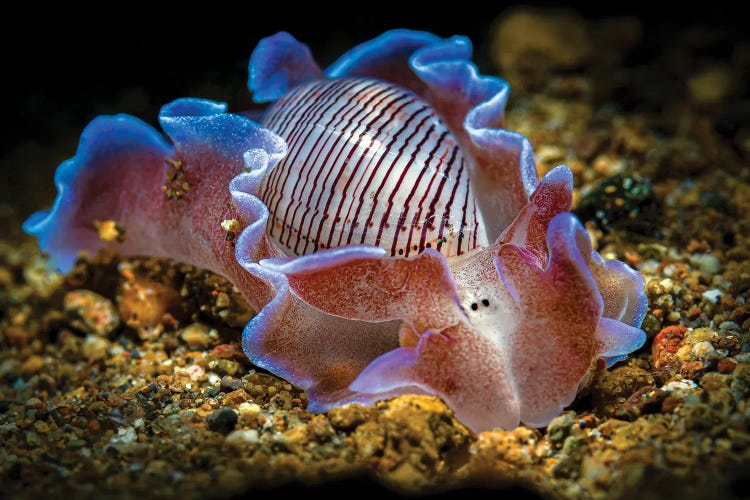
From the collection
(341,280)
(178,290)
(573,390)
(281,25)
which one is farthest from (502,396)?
(281,25)

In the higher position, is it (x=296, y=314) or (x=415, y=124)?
(x=415, y=124)

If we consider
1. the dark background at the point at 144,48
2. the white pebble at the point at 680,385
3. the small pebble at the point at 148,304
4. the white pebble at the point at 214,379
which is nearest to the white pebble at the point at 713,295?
the white pebble at the point at 680,385

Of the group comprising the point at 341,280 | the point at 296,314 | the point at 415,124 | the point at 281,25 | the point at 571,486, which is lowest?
the point at 571,486

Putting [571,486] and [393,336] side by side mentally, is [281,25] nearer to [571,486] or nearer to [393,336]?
[393,336]

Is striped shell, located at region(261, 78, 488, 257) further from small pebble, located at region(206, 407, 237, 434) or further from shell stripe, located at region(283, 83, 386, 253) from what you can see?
small pebble, located at region(206, 407, 237, 434)

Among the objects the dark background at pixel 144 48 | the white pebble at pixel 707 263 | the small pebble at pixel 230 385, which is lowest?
the white pebble at pixel 707 263

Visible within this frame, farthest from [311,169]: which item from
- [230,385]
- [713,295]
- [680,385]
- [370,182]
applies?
[713,295]

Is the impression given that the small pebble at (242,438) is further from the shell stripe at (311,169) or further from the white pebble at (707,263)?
the white pebble at (707,263)

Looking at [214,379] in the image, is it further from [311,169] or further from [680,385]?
[680,385]
